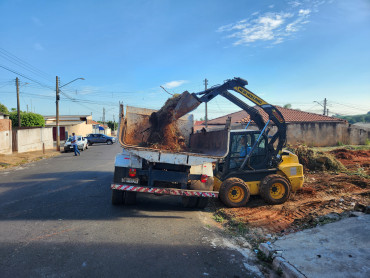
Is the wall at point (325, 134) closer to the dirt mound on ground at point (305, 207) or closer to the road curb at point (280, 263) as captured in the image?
the dirt mound on ground at point (305, 207)

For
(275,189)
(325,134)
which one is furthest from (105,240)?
(325,134)

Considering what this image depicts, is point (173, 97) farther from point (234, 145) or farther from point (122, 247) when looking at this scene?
point (122, 247)

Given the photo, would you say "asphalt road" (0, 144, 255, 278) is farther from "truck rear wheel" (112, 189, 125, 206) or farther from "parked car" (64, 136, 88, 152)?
"parked car" (64, 136, 88, 152)

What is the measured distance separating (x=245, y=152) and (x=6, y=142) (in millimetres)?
19181

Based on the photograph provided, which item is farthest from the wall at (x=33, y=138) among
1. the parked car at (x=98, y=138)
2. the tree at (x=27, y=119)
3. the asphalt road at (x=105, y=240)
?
the asphalt road at (x=105, y=240)

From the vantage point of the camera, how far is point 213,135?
693 centimetres

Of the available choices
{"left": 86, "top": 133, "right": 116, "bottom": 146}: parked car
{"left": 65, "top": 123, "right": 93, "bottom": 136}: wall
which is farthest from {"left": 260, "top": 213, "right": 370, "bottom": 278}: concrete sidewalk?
{"left": 65, "top": 123, "right": 93, "bottom": 136}: wall

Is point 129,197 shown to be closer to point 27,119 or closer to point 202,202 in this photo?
point 202,202

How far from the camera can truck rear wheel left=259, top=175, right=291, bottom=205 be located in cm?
673

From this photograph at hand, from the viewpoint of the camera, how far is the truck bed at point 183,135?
5.50 metres

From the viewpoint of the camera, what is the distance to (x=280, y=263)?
346 cm

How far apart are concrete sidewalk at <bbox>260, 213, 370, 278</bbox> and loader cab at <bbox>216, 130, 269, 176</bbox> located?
277cm

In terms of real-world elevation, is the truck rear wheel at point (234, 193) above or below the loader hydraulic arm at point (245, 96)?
below

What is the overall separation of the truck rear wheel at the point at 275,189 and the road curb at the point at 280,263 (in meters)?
2.82
